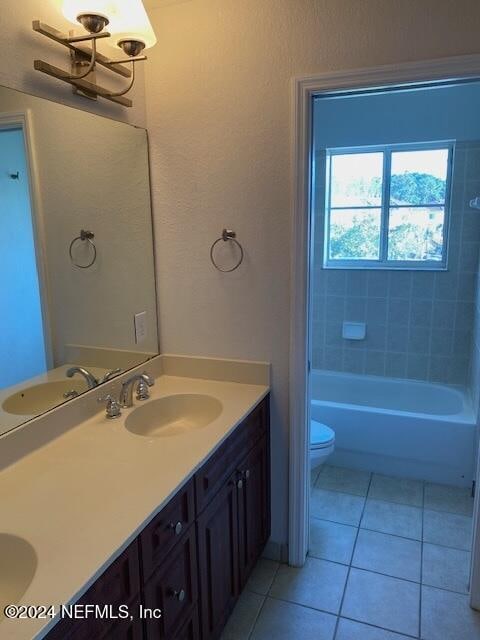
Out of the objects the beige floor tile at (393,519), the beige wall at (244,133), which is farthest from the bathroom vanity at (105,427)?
the beige floor tile at (393,519)

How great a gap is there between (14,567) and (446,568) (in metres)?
1.92

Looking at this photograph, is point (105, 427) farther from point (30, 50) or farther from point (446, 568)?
point (446, 568)

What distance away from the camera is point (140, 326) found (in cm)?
211

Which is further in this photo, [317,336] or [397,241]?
[317,336]

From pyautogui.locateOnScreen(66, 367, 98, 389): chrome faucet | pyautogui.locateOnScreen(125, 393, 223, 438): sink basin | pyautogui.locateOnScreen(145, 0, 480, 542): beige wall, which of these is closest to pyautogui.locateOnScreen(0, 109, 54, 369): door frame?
pyautogui.locateOnScreen(66, 367, 98, 389): chrome faucet

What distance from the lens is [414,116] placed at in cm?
325

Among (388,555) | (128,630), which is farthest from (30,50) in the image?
(388,555)

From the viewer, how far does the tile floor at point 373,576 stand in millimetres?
1818

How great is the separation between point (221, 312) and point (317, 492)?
1391 mm

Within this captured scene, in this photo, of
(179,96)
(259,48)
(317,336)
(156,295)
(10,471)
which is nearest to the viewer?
(10,471)

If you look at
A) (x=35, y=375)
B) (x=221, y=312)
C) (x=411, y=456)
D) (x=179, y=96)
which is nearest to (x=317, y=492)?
(x=411, y=456)

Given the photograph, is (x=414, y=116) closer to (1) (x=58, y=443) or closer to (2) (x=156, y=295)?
(2) (x=156, y=295)

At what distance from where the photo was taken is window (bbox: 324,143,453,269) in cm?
334

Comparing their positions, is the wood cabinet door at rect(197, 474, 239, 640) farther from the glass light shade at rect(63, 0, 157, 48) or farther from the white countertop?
the glass light shade at rect(63, 0, 157, 48)
